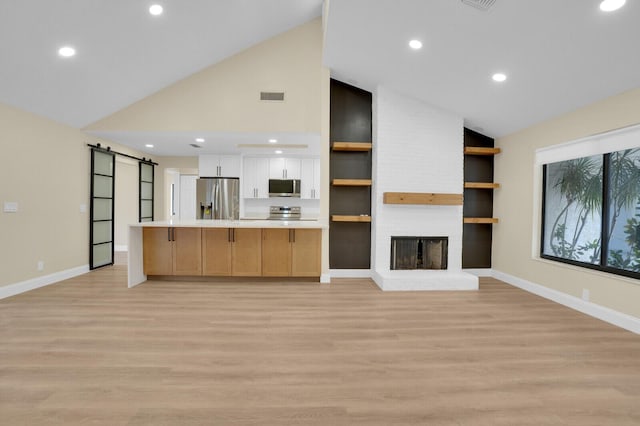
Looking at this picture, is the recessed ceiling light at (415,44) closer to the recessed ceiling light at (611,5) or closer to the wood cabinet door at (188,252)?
the recessed ceiling light at (611,5)

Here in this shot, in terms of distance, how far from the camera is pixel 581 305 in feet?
12.3

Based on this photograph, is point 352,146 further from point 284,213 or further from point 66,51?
point 66,51

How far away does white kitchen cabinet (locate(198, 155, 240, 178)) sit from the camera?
7.28 meters

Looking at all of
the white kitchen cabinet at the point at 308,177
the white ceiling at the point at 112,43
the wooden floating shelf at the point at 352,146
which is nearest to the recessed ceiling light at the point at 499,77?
the wooden floating shelf at the point at 352,146

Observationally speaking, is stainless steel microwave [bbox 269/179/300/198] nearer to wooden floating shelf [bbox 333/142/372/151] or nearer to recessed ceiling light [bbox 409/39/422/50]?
wooden floating shelf [bbox 333/142/372/151]

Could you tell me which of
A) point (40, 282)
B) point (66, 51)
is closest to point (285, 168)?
point (66, 51)

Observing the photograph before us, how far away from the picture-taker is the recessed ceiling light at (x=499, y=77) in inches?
148

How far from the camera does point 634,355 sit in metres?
2.63

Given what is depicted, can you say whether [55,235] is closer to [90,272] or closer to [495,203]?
[90,272]

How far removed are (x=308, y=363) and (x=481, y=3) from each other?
3.52 metres

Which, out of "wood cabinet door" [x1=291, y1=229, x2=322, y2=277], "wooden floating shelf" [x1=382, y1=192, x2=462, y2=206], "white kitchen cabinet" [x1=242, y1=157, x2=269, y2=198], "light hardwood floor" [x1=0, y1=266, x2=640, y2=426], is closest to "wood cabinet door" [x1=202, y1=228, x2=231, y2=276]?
"light hardwood floor" [x1=0, y1=266, x2=640, y2=426]

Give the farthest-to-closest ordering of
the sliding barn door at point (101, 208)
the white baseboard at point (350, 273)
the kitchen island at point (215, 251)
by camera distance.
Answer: the sliding barn door at point (101, 208)
the white baseboard at point (350, 273)
the kitchen island at point (215, 251)

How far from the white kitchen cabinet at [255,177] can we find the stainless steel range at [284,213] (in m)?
0.39

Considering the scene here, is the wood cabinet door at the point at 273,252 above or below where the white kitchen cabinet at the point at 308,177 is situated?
below
